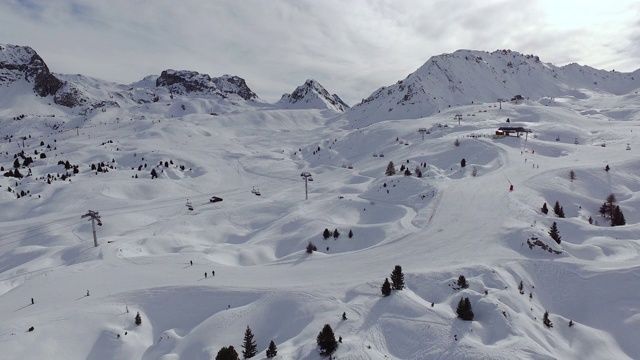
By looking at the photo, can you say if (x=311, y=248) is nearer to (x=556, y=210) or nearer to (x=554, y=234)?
(x=554, y=234)

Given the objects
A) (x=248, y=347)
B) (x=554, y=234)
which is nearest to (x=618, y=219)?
(x=554, y=234)

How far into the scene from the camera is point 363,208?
5322cm

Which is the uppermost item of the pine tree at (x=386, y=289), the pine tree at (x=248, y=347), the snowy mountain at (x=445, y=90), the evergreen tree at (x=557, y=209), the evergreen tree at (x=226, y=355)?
the snowy mountain at (x=445, y=90)

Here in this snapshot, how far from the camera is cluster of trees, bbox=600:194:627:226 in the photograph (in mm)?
41781

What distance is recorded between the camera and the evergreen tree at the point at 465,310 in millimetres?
23812

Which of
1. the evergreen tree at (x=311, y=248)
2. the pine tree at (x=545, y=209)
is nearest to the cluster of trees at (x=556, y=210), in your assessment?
the pine tree at (x=545, y=209)

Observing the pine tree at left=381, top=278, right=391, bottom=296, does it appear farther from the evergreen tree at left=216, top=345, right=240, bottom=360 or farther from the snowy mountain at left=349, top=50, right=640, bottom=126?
the snowy mountain at left=349, top=50, right=640, bottom=126

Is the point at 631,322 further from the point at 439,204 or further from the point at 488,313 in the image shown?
the point at 439,204

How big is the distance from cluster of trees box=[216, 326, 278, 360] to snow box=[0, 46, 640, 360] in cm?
67

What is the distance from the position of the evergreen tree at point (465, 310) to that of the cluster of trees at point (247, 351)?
1134 centimetres

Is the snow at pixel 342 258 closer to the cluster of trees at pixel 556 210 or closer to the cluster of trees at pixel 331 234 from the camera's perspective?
the cluster of trees at pixel 331 234

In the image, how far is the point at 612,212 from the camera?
44062 millimetres

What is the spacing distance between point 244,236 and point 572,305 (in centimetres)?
3491

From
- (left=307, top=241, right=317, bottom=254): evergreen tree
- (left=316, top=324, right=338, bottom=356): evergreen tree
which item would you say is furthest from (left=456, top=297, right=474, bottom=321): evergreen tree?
(left=307, top=241, right=317, bottom=254): evergreen tree
